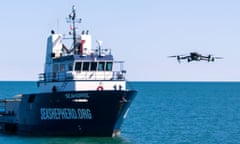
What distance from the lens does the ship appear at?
4831cm

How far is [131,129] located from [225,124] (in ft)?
38.2

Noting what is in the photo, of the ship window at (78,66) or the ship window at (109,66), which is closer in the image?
the ship window at (78,66)

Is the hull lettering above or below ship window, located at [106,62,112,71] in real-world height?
below

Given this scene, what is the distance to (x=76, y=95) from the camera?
158ft

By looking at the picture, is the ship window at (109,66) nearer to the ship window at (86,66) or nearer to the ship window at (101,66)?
the ship window at (101,66)

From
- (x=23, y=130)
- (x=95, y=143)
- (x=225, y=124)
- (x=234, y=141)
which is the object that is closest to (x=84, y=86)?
(x=95, y=143)

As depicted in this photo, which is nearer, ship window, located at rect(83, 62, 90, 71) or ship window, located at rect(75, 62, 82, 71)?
ship window, located at rect(75, 62, 82, 71)

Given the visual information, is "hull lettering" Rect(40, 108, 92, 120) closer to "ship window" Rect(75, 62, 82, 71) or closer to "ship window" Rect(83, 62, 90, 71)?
"ship window" Rect(75, 62, 82, 71)

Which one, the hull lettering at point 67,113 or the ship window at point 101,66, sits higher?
the ship window at point 101,66

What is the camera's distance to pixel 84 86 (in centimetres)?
4938

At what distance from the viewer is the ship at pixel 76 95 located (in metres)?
48.3

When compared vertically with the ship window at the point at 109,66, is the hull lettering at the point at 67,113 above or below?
below

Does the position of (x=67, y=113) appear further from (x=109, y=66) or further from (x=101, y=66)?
(x=109, y=66)

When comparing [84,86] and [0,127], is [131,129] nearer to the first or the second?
[0,127]
